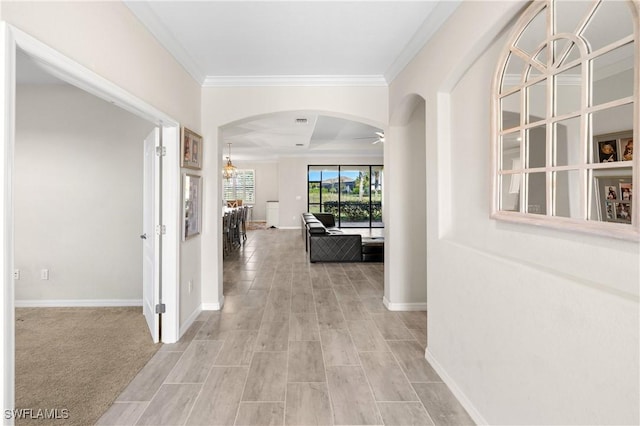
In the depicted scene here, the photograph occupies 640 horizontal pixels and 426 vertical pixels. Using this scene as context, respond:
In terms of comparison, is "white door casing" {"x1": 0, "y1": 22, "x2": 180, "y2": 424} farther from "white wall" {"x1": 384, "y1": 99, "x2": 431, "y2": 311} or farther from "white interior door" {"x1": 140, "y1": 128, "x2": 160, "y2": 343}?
"white wall" {"x1": 384, "y1": 99, "x2": 431, "y2": 311}

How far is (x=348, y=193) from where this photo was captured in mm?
11781

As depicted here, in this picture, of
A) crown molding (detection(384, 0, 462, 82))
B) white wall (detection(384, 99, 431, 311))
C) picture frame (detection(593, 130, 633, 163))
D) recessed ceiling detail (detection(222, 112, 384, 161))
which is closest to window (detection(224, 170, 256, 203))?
recessed ceiling detail (detection(222, 112, 384, 161))

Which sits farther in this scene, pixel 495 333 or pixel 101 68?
pixel 101 68

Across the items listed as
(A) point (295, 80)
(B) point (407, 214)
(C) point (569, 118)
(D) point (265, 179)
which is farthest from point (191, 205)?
(D) point (265, 179)

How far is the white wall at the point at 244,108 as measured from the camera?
367 centimetres

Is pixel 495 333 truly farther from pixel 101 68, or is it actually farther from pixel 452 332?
pixel 101 68

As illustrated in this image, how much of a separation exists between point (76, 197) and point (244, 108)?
2293 mm

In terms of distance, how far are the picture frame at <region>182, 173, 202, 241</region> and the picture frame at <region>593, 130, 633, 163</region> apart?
3002 mm

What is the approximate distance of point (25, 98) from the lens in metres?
3.70

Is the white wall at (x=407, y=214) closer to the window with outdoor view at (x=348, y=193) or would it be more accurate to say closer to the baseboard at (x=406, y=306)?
the baseboard at (x=406, y=306)

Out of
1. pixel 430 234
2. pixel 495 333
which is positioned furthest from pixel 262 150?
pixel 495 333

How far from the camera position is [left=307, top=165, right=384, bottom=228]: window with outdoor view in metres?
11.7

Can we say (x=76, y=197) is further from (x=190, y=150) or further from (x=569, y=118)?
(x=569, y=118)

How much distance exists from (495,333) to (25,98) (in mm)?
5210
